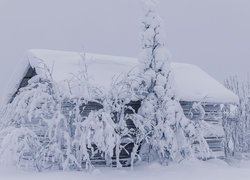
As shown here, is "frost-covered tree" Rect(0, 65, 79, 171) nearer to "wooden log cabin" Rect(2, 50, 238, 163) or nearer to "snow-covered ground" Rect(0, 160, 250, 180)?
"snow-covered ground" Rect(0, 160, 250, 180)

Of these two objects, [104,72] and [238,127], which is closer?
[104,72]

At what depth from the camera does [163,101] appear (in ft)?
43.5

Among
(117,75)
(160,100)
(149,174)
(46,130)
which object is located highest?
(117,75)

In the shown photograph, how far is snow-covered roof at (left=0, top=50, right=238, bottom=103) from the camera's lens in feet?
46.3

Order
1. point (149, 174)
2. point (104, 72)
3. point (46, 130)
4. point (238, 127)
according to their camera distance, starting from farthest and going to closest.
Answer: point (238, 127) → point (104, 72) → point (46, 130) → point (149, 174)

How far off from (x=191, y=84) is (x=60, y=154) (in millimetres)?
6248

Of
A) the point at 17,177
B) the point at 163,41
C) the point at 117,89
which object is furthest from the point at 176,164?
the point at 17,177

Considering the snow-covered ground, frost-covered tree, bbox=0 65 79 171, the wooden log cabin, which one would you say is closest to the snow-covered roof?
the wooden log cabin

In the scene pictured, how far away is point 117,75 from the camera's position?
Answer: 14898 mm

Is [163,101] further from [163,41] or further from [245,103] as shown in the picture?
[245,103]

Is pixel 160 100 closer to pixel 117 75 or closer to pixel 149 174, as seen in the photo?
pixel 117 75

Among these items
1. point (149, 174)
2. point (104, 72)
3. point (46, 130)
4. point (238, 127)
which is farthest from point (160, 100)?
point (238, 127)

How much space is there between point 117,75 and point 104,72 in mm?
449

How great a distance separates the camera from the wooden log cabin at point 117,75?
1410 cm
